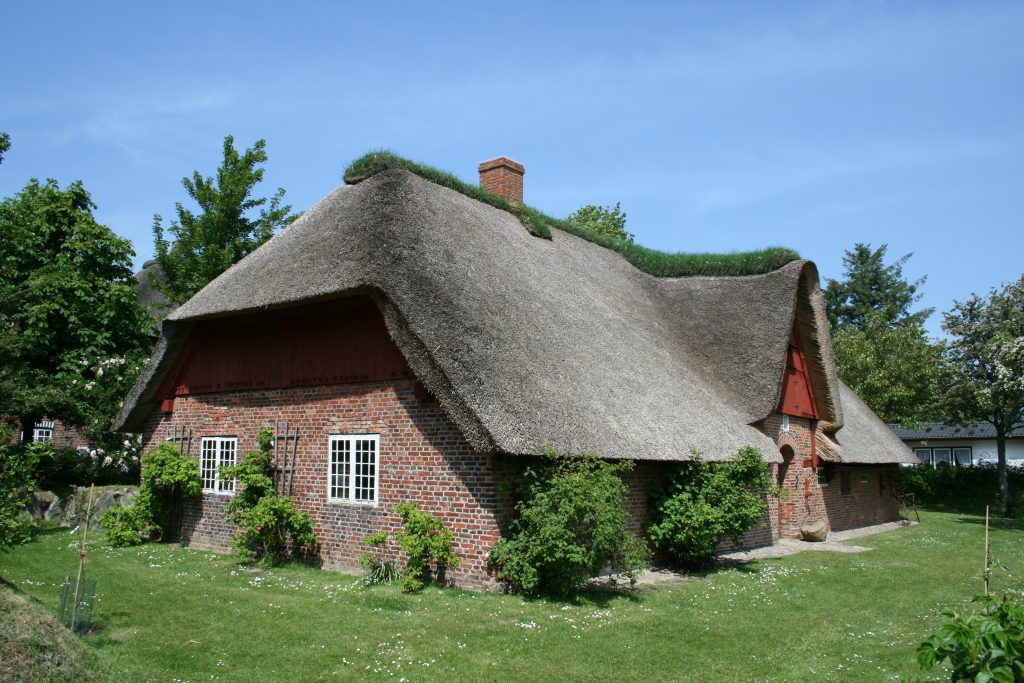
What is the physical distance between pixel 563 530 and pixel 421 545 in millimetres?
2404

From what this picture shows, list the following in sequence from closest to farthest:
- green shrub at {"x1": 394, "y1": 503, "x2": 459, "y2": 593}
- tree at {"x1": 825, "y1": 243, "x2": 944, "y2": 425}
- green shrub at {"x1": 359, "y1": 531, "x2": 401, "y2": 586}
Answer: green shrub at {"x1": 394, "y1": 503, "x2": 459, "y2": 593} < green shrub at {"x1": 359, "y1": 531, "x2": 401, "y2": 586} < tree at {"x1": 825, "y1": 243, "x2": 944, "y2": 425}

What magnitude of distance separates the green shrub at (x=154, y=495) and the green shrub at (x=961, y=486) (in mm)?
29693

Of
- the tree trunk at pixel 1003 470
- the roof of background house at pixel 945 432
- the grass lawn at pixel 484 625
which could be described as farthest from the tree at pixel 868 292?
the grass lawn at pixel 484 625

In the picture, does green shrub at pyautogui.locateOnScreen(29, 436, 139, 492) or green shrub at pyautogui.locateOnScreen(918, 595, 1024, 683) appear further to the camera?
green shrub at pyautogui.locateOnScreen(29, 436, 139, 492)

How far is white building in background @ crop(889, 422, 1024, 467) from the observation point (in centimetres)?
4541

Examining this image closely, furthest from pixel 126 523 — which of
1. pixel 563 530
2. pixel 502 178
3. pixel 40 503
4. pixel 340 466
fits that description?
A: pixel 502 178

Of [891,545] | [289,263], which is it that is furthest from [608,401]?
[891,545]

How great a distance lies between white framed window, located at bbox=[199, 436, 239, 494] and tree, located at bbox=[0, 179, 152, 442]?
5617 mm

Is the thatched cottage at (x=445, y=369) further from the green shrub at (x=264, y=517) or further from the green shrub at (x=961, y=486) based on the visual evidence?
the green shrub at (x=961, y=486)

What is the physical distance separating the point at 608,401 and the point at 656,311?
312 inches

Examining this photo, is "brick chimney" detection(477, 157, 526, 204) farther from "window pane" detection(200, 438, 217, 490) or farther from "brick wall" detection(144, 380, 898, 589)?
"window pane" detection(200, 438, 217, 490)

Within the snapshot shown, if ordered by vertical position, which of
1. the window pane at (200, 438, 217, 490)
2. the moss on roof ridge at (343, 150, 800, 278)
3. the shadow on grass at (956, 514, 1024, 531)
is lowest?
the shadow on grass at (956, 514, 1024, 531)

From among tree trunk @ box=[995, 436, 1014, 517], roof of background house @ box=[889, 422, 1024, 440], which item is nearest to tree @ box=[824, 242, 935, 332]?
roof of background house @ box=[889, 422, 1024, 440]

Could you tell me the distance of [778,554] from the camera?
57.9 ft
